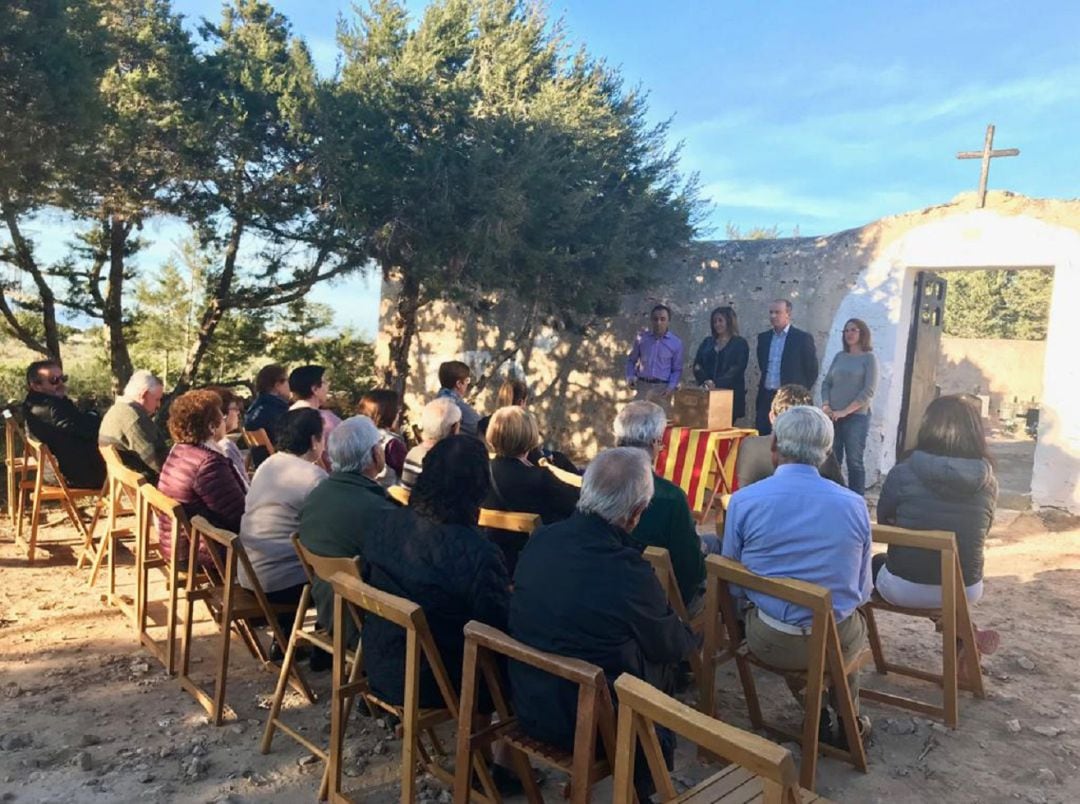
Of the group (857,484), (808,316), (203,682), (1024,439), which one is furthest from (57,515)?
(1024,439)

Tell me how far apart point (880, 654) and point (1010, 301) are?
22.8m

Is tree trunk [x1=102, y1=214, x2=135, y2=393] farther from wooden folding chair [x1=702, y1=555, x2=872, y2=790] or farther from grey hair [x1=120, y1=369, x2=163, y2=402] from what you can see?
wooden folding chair [x1=702, y1=555, x2=872, y2=790]

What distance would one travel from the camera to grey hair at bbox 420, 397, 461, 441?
3.91m

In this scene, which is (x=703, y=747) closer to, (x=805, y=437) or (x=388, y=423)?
(x=805, y=437)

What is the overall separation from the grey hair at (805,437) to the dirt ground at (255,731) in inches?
46.7

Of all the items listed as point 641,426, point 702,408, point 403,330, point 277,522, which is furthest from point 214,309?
point 641,426

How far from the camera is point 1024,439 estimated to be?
14.7 meters

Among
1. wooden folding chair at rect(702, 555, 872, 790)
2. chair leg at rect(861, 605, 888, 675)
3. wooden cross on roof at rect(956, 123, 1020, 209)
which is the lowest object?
chair leg at rect(861, 605, 888, 675)

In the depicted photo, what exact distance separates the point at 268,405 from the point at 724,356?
14.0ft

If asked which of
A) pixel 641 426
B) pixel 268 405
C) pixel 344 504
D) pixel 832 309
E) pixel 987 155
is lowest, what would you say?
pixel 344 504

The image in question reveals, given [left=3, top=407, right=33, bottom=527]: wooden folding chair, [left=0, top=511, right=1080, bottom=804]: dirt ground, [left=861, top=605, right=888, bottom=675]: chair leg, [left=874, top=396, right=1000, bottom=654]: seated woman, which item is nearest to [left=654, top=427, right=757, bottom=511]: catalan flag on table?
[left=0, top=511, right=1080, bottom=804]: dirt ground

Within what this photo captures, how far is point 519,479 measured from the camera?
3.51m

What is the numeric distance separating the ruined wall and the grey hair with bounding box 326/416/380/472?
Result: 6.14m

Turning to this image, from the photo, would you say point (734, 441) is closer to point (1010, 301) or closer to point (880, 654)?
point (880, 654)
